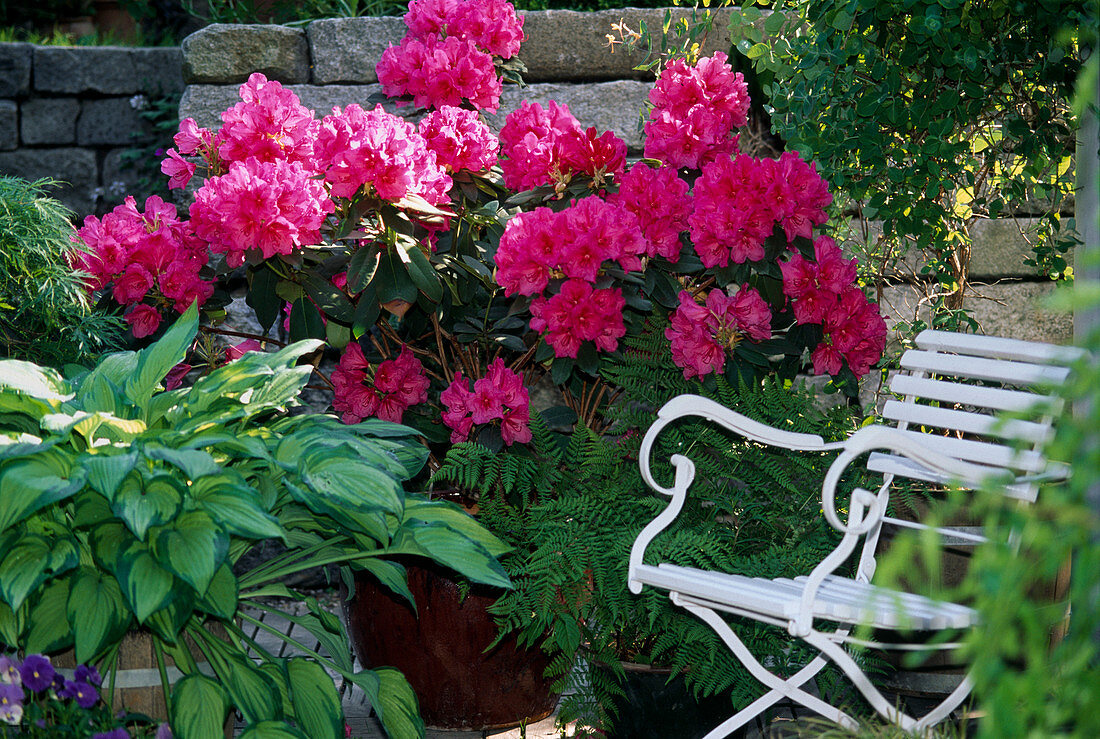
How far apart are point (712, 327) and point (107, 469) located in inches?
55.8

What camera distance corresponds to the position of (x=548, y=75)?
12.0 ft

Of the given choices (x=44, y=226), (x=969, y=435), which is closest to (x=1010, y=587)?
(x=44, y=226)

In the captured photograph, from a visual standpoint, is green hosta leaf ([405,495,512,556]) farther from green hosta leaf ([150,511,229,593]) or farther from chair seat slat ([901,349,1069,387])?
chair seat slat ([901,349,1069,387])

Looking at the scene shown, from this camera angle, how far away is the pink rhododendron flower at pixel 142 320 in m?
2.56

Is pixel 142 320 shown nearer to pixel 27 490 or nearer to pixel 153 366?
pixel 153 366

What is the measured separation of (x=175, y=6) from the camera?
16.8ft

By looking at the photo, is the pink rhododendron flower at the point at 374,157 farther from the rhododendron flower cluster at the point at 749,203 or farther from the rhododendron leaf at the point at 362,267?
the rhododendron flower cluster at the point at 749,203

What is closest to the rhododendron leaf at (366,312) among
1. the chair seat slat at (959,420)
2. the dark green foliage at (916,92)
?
the dark green foliage at (916,92)

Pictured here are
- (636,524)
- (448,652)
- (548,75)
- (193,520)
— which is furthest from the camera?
(548,75)

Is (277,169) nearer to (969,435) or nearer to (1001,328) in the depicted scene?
(969,435)

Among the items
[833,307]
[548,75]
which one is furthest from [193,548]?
[548,75]

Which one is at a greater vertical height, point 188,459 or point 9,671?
point 188,459

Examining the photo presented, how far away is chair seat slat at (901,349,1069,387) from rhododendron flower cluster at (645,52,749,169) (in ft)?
2.46

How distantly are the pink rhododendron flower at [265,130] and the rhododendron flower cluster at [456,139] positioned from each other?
31 centimetres
